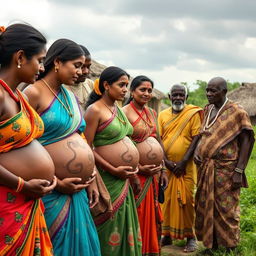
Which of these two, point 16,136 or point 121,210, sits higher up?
point 16,136

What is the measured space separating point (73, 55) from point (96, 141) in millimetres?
1051

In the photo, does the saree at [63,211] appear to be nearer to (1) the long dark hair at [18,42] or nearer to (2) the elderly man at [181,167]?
(1) the long dark hair at [18,42]

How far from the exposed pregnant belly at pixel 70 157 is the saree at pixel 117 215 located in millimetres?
770

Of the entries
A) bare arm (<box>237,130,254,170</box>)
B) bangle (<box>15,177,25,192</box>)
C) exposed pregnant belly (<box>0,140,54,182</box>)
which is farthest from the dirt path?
bangle (<box>15,177,25,192</box>)

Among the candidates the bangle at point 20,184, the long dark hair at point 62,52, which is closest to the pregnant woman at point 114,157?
the long dark hair at point 62,52

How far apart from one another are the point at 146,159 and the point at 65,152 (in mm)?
1730

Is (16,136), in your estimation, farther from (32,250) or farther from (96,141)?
(96,141)

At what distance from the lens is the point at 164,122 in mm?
6559

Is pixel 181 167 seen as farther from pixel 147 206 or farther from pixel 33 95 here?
pixel 33 95

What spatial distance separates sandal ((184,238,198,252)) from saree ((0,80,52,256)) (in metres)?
3.59

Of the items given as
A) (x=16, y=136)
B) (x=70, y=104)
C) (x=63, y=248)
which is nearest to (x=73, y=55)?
(x=70, y=104)

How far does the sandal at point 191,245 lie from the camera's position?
6172 mm

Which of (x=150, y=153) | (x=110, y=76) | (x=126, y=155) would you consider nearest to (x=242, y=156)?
(x=150, y=153)

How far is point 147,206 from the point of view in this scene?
521 centimetres
